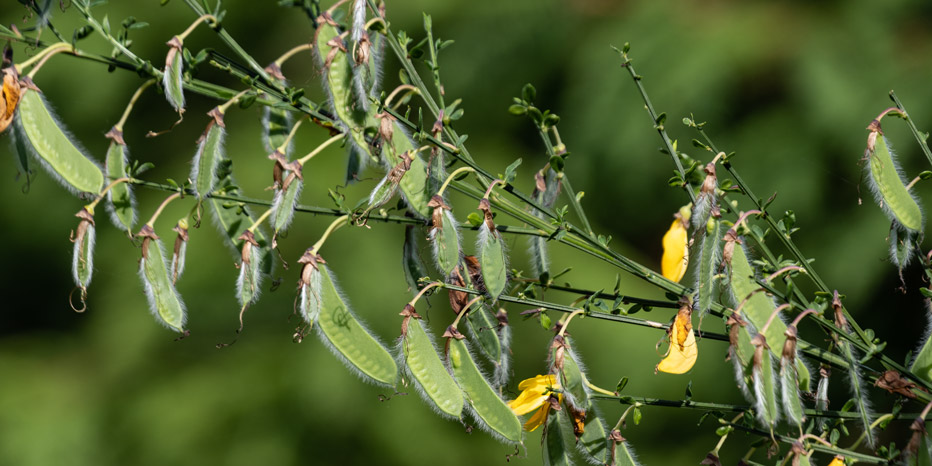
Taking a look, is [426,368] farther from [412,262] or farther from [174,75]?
[174,75]

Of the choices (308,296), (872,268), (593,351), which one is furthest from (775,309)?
(593,351)

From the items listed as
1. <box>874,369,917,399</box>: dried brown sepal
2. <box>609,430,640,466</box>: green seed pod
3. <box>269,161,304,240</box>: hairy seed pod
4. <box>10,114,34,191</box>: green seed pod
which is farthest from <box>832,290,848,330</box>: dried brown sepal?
<box>10,114,34,191</box>: green seed pod

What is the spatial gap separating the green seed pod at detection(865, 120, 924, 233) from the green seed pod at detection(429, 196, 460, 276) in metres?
0.33

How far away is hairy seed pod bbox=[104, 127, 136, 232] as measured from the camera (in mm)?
687

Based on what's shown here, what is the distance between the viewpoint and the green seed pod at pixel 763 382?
553 millimetres

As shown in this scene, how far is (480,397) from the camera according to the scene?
0.63 m

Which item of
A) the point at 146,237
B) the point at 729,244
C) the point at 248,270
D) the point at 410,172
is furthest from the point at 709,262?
the point at 146,237

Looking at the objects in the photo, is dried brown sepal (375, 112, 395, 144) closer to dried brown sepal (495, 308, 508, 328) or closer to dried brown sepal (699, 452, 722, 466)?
dried brown sepal (495, 308, 508, 328)

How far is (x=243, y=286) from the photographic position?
646mm

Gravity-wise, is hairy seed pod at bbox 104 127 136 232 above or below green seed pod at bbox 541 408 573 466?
above

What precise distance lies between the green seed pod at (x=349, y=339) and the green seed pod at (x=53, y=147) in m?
0.21

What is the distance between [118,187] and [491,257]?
33 cm

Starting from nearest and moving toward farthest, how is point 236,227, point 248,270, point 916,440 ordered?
point 916,440 < point 248,270 < point 236,227

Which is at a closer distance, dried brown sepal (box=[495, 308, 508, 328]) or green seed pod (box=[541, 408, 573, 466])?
green seed pod (box=[541, 408, 573, 466])
